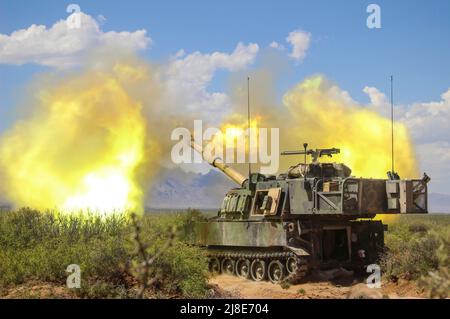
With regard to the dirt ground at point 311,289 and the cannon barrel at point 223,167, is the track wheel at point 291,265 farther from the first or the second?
the cannon barrel at point 223,167

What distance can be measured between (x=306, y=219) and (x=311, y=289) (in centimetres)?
256

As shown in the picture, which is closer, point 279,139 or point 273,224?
point 273,224

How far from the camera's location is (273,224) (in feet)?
67.3

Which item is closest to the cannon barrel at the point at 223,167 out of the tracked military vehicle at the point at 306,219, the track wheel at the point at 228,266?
the tracked military vehicle at the point at 306,219

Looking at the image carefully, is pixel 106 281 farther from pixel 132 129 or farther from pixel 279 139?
pixel 279 139

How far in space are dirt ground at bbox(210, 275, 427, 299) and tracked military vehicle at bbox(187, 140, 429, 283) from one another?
482 millimetres

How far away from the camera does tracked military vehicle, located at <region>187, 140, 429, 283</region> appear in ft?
63.0

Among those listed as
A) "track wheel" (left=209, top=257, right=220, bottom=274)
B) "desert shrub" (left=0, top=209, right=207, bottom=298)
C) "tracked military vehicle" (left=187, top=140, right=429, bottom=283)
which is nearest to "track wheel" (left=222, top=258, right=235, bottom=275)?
"tracked military vehicle" (left=187, top=140, right=429, bottom=283)

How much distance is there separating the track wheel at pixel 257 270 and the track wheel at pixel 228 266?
1.13 metres

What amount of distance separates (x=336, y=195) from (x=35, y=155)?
18.2m

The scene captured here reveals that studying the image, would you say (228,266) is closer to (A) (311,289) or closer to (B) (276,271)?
(B) (276,271)

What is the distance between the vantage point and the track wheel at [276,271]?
20.0m

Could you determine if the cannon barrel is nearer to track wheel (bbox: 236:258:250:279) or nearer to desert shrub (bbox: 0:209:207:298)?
track wheel (bbox: 236:258:250:279)

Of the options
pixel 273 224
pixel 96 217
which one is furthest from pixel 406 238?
pixel 96 217
